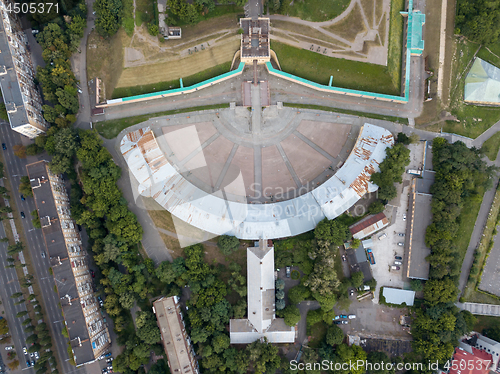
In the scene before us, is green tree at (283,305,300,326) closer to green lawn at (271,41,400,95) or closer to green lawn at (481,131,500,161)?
green lawn at (271,41,400,95)

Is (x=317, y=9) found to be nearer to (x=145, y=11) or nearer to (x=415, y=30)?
(x=415, y=30)

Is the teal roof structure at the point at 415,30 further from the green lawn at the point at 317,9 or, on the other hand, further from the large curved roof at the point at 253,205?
the large curved roof at the point at 253,205

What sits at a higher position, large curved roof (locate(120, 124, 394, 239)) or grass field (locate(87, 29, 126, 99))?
grass field (locate(87, 29, 126, 99))

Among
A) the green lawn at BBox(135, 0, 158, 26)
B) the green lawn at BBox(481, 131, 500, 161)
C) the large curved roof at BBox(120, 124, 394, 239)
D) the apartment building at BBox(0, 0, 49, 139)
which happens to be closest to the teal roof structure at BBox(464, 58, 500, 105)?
the green lawn at BBox(481, 131, 500, 161)

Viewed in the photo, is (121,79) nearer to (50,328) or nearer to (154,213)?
(154,213)

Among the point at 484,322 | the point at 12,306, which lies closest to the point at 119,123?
the point at 12,306

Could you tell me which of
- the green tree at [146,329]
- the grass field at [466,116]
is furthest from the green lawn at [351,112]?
the green tree at [146,329]

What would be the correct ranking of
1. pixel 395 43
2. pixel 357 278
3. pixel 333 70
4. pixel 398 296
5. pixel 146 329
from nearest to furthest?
1. pixel 146 329
2. pixel 357 278
3. pixel 398 296
4. pixel 395 43
5. pixel 333 70
